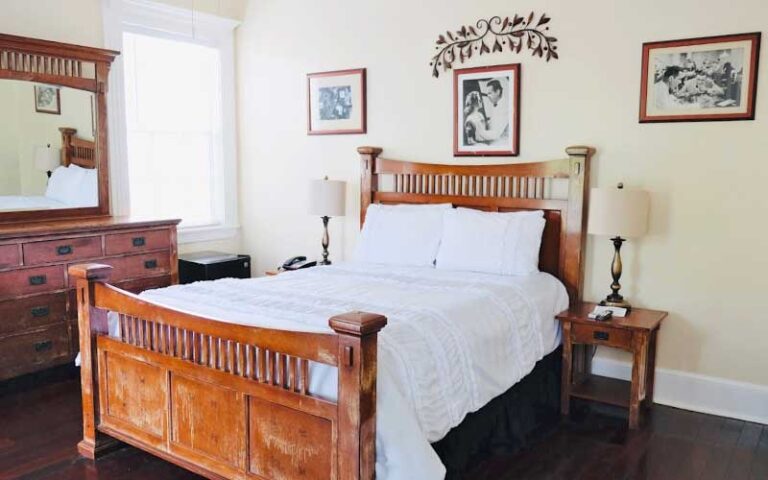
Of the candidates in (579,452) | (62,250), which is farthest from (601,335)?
(62,250)

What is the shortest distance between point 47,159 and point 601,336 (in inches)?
138

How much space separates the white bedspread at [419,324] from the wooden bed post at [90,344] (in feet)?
0.76

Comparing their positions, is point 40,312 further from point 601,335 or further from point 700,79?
point 700,79

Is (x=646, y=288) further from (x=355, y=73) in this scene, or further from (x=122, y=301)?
(x=122, y=301)

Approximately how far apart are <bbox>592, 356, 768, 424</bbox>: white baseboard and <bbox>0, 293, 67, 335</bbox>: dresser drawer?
3316 millimetres

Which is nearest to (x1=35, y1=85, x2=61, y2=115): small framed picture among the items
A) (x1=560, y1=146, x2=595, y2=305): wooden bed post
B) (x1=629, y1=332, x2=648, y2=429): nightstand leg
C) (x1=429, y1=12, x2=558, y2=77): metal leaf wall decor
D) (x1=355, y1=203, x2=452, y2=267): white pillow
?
(x1=355, y1=203, x2=452, y2=267): white pillow

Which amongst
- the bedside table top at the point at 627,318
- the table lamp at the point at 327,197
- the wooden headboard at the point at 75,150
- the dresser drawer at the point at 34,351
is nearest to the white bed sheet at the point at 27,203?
the wooden headboard at the point at 75,150

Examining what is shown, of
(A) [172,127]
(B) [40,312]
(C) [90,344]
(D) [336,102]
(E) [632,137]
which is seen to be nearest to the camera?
(C) [90,344]

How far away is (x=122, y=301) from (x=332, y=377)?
1130 mm

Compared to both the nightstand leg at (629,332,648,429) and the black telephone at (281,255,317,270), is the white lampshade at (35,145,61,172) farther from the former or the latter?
the nightstand leg at (629,332,648,429)

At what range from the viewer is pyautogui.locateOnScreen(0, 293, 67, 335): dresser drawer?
3635 mm

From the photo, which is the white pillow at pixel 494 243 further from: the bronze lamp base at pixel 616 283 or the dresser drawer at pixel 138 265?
the dresser drawer at pixel 138 265

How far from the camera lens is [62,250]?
3836 millimetres

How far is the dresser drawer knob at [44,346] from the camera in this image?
3.78m
